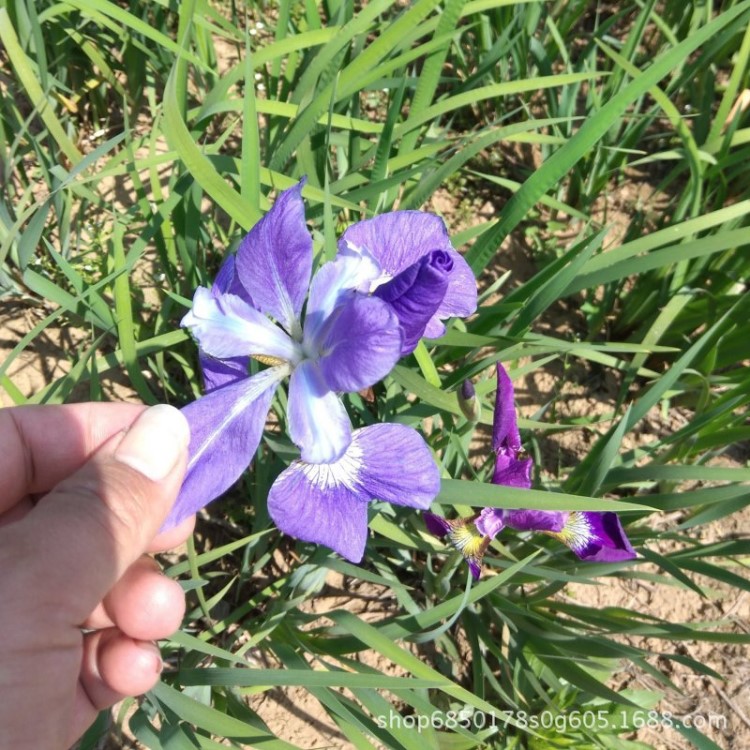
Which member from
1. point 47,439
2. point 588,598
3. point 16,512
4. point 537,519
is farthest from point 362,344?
point 588,598

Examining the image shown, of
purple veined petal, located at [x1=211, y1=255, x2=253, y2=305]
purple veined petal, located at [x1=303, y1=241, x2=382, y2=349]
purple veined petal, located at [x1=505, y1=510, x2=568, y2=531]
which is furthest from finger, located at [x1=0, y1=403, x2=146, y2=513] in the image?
purple veined petal, located at [x1=505, y1=510, x2=568, y2=531]

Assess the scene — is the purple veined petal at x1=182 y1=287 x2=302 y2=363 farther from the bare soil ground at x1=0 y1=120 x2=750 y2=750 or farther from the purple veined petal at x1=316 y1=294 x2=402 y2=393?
the bare soil ground at x1=0 y1=120 x2=750 y2=750

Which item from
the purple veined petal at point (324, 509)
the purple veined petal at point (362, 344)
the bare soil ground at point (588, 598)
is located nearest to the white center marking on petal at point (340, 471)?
the purple veined petal at point (324, 509)

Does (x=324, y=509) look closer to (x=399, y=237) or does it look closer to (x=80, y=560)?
(x=80, y=560)

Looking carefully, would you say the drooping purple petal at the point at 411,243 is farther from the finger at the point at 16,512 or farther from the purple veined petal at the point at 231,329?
the finger at the point at 16,512

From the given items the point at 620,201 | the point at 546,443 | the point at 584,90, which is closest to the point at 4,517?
the point at 546,443

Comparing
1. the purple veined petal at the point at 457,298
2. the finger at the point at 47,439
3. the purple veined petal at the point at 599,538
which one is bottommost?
the purple veined petal at the point at 599,538

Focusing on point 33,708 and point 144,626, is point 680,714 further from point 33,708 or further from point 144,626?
point 33,708
